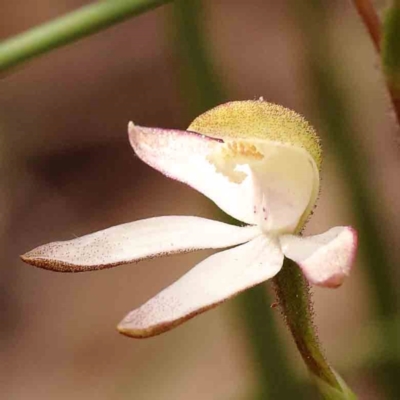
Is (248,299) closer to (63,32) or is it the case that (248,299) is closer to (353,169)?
(353,169)

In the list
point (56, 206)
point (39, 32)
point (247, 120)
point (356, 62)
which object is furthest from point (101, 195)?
point (247, 120)

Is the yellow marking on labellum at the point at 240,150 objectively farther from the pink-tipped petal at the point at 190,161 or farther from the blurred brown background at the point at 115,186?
the blurred brown background at the point at 115,186

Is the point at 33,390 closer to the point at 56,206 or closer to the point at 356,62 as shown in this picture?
the point at 56,206

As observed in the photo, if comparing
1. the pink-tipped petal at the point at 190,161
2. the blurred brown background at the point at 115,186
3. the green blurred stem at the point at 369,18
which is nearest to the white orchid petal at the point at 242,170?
the pink-tipped petal at the point at 190,161

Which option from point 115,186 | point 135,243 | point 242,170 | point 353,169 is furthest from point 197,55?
point 115,186

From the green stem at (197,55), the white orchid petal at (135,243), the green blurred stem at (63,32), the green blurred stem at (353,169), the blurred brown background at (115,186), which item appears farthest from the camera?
the blurred brown background at (115,186)

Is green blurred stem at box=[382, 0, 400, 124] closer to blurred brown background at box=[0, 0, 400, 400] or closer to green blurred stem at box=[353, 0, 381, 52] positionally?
green blurred stem at box=[353, 0, 381, 52]
